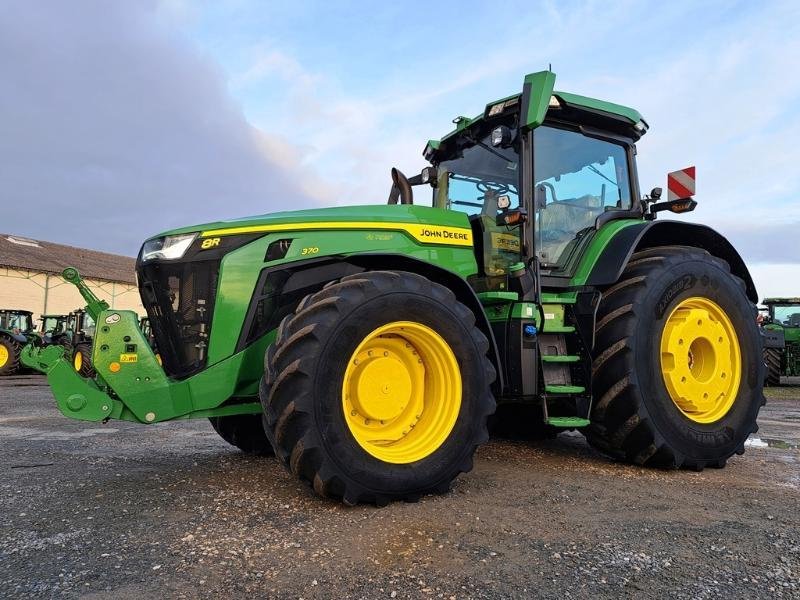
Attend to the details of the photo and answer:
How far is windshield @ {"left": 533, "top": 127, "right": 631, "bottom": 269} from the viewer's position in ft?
14.8

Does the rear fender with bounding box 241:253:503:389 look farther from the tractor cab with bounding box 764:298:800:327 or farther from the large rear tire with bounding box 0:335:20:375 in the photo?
the large rear tire with bounding box 0:335:20:375

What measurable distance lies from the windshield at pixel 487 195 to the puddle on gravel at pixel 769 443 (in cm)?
302

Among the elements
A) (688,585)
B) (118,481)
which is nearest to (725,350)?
(688,585)

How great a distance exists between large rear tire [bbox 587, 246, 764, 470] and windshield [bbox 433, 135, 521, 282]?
2.57 feet

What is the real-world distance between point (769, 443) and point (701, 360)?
5.77 feet

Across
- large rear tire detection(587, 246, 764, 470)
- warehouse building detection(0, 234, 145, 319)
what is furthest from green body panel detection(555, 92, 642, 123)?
warehouse building detection(0, 234, 145, 319)

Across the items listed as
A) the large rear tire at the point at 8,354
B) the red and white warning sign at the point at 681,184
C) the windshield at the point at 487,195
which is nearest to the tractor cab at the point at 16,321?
the large rear tire at the point at 8,354

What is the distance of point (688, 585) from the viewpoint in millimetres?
2201

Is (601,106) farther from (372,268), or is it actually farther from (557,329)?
(372,268)

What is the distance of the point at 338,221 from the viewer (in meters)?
3.63

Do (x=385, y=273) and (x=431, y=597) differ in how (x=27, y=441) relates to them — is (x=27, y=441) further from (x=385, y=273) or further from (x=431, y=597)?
(x=431, y=597)

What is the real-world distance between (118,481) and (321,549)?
188 centimetres

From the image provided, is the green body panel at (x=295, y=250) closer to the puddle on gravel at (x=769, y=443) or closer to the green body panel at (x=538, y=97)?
the green body panel at (x=538, y=97)

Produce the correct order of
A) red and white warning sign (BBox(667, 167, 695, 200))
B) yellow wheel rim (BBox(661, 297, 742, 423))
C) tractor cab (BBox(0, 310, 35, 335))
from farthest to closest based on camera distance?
tractor cab (BBox(0, 310, 35, 335)) < red and white warning sign (BBox(667, 167, 695, 200)) < yellow wheel rim (BBox(661, 297, 742, 423))
